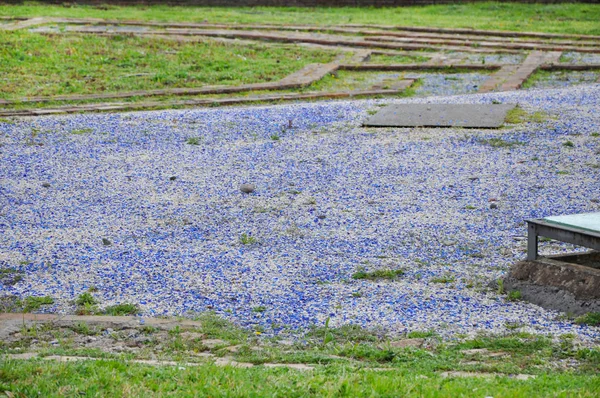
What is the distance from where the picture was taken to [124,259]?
4.94 meters

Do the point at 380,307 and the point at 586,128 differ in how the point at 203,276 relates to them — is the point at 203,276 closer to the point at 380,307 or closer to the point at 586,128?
the point at 380,307

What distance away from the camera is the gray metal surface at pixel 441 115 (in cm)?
829

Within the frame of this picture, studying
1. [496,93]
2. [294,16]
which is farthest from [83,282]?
[294,16]

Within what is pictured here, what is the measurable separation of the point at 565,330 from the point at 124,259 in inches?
91.0

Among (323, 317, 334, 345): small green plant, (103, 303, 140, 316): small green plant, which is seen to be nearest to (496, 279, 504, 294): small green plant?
(323, 317, 334, 345): small green plant

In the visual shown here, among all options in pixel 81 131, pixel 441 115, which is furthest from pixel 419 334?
pixel 81 131

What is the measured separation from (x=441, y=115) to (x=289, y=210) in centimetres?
318

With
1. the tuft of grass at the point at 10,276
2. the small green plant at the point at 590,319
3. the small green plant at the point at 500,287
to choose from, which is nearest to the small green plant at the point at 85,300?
the tuft of grass at the point at 10,276

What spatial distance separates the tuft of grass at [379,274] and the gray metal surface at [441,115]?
3737 mm

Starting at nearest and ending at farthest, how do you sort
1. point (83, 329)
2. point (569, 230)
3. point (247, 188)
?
1. point (83, 329)
2. point (569, 230)
3. point (247, 188)

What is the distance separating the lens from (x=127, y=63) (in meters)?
12.1

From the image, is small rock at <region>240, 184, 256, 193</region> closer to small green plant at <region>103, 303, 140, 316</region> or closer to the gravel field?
the gravel field

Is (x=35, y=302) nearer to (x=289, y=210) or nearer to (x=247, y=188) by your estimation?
(x=289, y=210)

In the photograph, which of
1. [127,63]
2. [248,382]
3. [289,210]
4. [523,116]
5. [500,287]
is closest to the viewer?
[248,382]
